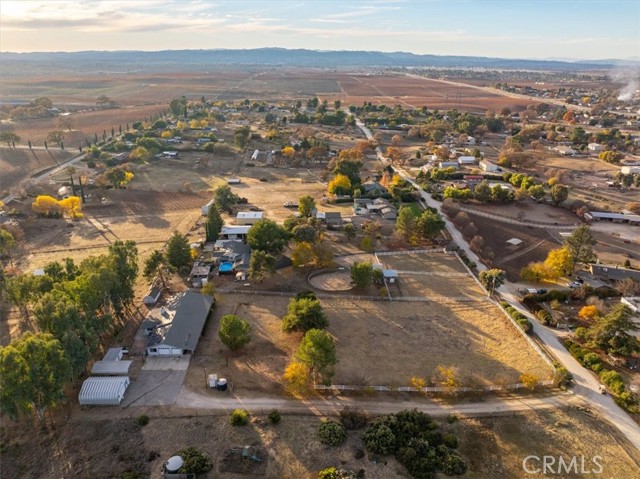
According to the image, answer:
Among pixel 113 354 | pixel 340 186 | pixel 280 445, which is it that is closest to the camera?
pixel 280 445

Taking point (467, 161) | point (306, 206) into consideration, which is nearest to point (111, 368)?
point (306, 206)

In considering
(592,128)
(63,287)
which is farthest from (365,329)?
(592,128)

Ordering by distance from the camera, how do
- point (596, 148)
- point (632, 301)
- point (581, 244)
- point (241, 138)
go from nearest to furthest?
point (632, 301) < point (581, 244) < point (241, 138) < point (596, 148)

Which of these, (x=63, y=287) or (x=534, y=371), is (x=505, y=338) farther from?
(x=63, y=287)

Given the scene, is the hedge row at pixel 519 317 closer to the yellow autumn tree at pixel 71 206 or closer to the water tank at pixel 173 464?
the water tank at pixel 173 464

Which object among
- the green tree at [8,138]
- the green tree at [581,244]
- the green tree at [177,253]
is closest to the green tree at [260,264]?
the green tree at [177,253]

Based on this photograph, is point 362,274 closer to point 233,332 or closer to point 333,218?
point 233,332
